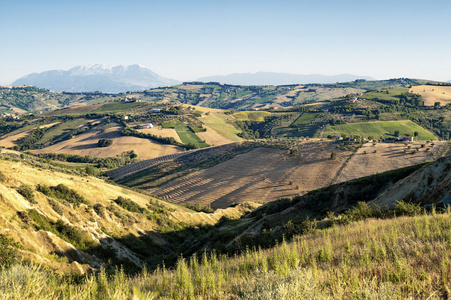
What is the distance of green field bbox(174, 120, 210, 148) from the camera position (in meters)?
169

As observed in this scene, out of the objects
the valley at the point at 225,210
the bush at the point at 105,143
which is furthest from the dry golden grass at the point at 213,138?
the valley at the point at 225,210

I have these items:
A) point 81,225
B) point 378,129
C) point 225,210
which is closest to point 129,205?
point 81,225

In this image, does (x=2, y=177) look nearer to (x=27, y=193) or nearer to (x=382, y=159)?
(x=27, y=193)

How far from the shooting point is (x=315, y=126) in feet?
608

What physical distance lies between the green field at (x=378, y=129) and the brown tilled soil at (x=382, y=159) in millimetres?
75983

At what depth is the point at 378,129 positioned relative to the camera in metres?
166

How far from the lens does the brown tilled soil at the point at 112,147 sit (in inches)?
6137

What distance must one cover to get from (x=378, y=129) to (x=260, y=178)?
4513 inches

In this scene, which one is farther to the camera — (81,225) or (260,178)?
(260,178)

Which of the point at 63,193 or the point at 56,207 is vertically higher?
the point at 56,207

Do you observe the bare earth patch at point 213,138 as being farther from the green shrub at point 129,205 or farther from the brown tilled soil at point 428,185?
the brown tilled soil at point 428,185

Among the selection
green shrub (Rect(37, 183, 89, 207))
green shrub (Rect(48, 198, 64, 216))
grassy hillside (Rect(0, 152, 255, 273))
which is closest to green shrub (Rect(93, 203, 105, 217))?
grassy hillside (Rect(0, 152, 255, 273))

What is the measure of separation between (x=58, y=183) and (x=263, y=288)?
141 feet

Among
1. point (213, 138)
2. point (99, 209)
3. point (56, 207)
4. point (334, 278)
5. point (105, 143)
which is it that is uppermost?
point (334, 278)
